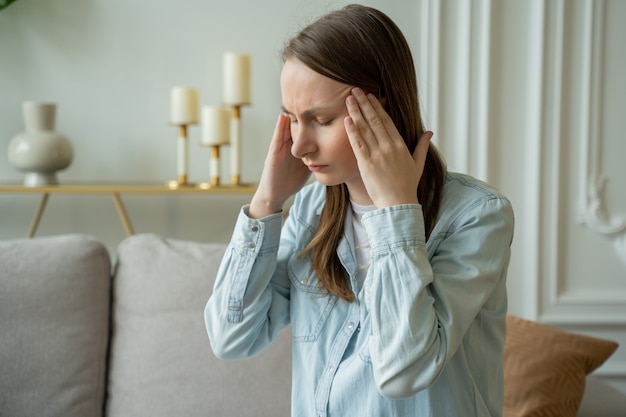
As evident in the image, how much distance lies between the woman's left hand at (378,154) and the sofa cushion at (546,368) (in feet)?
2.70

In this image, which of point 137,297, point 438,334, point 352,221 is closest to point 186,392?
point 137,297

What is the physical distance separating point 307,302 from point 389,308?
0.27m

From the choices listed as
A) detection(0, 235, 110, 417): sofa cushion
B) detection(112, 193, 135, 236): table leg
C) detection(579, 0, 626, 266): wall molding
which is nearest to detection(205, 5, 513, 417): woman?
detection(0, 235, 110, 417): sofa cushion

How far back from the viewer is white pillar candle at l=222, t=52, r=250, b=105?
2426mm

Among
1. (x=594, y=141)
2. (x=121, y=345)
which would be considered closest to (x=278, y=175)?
(x=121, y=345)

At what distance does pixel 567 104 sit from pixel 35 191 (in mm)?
1717

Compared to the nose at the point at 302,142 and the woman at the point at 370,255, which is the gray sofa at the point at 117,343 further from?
the nose at the point at 302,142

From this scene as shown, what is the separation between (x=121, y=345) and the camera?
2.02 m

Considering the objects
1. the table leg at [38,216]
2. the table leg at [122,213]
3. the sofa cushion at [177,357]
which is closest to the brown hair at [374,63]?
the sofa cushion at [177,357]

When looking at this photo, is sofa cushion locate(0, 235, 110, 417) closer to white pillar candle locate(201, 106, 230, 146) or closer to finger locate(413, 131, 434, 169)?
white pillar candle locate(201, 106, 230, 146)

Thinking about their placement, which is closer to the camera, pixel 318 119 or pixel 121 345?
pixel 318 119

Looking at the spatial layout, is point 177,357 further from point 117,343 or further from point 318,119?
point 318,119

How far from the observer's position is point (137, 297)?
2053mm

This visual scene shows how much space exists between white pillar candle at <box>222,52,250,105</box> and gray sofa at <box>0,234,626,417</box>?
0.55 m
